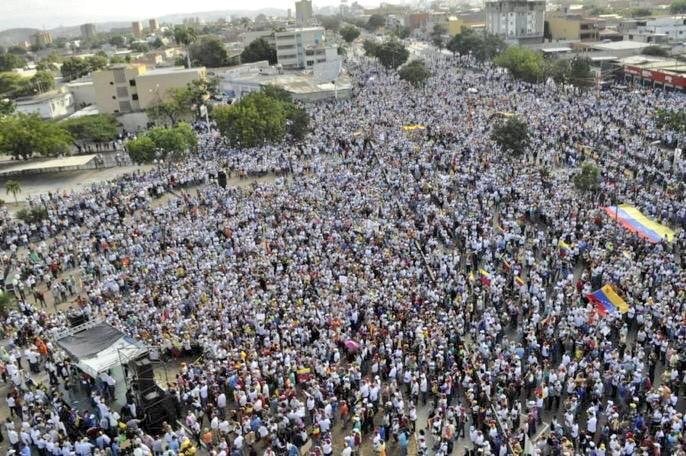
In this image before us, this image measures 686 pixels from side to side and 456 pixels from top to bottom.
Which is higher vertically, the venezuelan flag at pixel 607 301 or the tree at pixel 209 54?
the tree at pixel 209 54

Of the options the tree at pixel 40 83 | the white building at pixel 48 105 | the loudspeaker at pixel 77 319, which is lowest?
the loudspeaker at pixel 77 319

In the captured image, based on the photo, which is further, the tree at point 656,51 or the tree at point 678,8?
the tree at point 678,8

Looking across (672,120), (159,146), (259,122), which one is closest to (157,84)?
(159,146)

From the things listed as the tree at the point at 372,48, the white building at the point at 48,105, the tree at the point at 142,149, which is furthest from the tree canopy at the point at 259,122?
the tree at the point at 372,48

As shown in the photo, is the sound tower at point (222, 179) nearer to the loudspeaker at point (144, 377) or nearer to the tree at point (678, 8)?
the loudspeaker at point (144, 377)

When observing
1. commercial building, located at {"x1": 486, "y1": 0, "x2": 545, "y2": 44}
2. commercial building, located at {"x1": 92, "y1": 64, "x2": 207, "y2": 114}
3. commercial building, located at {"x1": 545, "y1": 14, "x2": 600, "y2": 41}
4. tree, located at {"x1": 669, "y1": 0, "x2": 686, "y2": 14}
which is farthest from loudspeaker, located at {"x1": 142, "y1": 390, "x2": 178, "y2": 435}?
tree, located at {"x1": 669, "y1": 0, "x2": 686, "y2": 14}

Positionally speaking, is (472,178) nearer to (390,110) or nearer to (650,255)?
(650,255)

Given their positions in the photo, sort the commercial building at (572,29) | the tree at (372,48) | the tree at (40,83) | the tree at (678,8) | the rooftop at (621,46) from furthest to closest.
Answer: the tree at (678,8)
the commercial building at (572,29)
the tree at (372,48)
the tree at (40,83)
the rooftop at (621,46)
